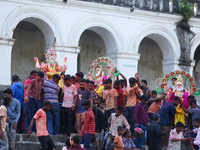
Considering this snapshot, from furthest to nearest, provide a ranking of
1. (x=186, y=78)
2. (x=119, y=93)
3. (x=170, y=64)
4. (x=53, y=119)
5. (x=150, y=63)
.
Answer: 1. (x=150, y=63)
2. (x=170, y=64)
3. (x=186, y=78)
4. (x=119, y=93)
5. (x=53, y=119)

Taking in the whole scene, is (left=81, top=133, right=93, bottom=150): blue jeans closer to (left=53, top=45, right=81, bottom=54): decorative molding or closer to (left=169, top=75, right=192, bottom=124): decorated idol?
(left=169, top=75, right=192, bottom=124): decorated idol

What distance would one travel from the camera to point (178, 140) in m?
8.88

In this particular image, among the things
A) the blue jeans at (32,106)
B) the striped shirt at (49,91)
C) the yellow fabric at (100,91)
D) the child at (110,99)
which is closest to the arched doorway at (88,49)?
the yellow fabric at (100,91)

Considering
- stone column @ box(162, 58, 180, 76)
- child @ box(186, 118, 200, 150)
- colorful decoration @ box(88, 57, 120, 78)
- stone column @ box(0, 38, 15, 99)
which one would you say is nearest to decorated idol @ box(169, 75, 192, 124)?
child @ box(186, 118, 200, 150)

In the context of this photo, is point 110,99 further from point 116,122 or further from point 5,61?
point 5,61

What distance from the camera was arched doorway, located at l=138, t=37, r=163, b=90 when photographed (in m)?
18.5

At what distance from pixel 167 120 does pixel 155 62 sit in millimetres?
9315

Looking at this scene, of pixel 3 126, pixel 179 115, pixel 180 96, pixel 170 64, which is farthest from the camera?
pixel 170 64

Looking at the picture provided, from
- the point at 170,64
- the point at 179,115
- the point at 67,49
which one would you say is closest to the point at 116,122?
the point at 179,115

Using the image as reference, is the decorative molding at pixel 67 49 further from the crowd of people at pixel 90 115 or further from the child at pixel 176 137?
the child at pixel 176 137

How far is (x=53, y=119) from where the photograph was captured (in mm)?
9039

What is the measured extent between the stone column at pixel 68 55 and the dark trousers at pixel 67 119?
464 cm

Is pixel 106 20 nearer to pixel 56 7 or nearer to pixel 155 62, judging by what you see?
pixel 56 7

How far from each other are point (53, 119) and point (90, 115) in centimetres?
124
